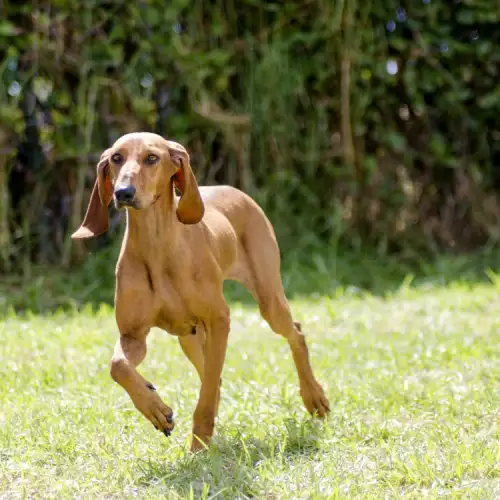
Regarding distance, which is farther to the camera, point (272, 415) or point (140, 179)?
point (272, 415)

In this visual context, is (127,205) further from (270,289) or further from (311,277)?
(311,277)

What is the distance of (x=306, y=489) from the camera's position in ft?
8.89

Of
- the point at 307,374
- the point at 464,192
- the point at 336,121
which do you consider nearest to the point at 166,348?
the point at 307,374

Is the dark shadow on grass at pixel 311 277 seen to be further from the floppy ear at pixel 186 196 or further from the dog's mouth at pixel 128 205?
the dog's mouth at pixel 128 205

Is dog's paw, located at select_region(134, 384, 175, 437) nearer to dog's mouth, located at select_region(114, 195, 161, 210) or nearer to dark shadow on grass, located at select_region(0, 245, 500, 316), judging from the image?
dog's mouth, located at select_region(114, 195, 161, 210)

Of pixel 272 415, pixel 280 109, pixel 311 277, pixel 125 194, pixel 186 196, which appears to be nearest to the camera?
pixel 125 194

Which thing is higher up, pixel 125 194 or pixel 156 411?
pixel 125 194

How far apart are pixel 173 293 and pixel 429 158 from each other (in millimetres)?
4930

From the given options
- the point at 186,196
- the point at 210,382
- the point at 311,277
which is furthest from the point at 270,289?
the point at 311,277

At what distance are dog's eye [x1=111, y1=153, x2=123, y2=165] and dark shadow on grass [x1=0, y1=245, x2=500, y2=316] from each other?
280cm

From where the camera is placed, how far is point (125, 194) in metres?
2.80

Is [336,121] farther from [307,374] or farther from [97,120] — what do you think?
[307,374]

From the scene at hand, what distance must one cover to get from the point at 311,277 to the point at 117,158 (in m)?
3.76

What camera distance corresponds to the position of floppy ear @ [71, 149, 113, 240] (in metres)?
3.15
